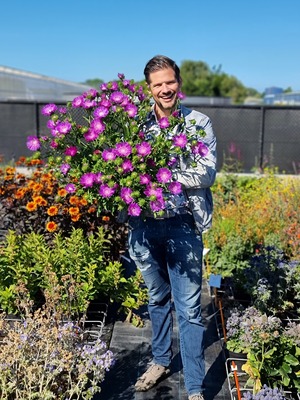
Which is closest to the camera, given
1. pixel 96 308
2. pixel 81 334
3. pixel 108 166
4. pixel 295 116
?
pixel 108 166

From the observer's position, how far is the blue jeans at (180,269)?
2.43 meters

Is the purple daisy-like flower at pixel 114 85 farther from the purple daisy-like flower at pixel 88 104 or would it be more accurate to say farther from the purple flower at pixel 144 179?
the purple flower at pixel 144 179

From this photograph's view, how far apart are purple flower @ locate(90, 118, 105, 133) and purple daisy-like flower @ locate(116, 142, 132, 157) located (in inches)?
5.7

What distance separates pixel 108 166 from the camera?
6.39 feet

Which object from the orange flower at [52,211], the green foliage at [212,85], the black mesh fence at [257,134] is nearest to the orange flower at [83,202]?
the orange flower at [52,211]

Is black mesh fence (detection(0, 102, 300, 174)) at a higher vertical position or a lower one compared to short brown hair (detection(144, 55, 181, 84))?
lower

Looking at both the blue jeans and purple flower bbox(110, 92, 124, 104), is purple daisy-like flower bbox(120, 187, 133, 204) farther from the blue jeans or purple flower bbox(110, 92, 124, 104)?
the blue jeans

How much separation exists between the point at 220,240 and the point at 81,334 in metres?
2.15

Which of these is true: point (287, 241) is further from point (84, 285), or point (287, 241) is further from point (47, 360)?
point (47, 360)

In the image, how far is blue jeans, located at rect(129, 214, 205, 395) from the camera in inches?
95.8

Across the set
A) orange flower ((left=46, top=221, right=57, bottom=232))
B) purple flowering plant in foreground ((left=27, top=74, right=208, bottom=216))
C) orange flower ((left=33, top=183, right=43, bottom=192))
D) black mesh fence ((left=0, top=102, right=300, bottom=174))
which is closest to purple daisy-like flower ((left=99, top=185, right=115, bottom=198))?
purple flowering plant in foreground ((left=27, top=74, right=208, bottom=216))

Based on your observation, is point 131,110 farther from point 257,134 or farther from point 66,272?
point 257,134

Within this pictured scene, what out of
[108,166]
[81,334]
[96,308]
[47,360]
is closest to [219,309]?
[96,308]

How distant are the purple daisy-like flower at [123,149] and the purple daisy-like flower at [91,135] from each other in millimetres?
148
